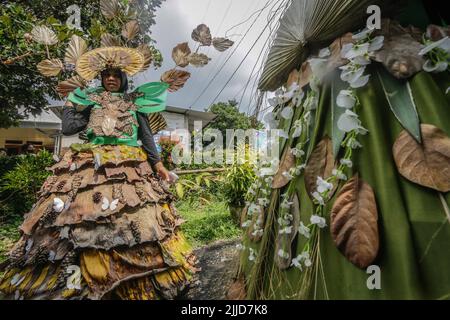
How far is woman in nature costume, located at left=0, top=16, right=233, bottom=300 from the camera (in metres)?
1.59

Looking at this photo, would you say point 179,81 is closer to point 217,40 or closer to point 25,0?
point 217,40

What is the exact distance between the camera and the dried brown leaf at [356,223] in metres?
0.45

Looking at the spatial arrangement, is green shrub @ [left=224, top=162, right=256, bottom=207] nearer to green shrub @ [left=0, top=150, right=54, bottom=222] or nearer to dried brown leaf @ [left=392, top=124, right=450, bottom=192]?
dried brown leaf @ [left=392, top=124, right=450, bottom=192]

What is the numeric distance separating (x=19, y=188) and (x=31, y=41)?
2821 millimetres

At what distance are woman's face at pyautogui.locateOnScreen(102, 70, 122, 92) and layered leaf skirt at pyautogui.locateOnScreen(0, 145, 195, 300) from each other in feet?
1.96

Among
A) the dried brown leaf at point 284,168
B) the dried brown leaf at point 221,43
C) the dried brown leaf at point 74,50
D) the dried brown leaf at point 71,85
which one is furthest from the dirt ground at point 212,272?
the dried brown leaf at point 74,50

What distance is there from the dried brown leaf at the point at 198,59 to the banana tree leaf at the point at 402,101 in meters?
1.77

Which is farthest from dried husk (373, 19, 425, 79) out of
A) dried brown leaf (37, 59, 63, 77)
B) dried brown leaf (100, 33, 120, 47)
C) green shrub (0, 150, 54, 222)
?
green shrub (0, 150, 54, 222)

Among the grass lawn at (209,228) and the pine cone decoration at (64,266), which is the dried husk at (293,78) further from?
the grass lawn at (209,228)

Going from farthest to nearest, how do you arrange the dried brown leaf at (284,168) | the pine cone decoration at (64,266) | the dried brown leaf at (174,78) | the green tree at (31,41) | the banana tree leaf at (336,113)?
the green tree at (31,41) < the dried brown leaf at (174,78) < the pine cone decoration at (64,266) < the dried brown leaf at (284,168) < the banana tree leaf at (336,113)

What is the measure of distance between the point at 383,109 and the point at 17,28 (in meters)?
4.79

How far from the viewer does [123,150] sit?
1978 millimetres
